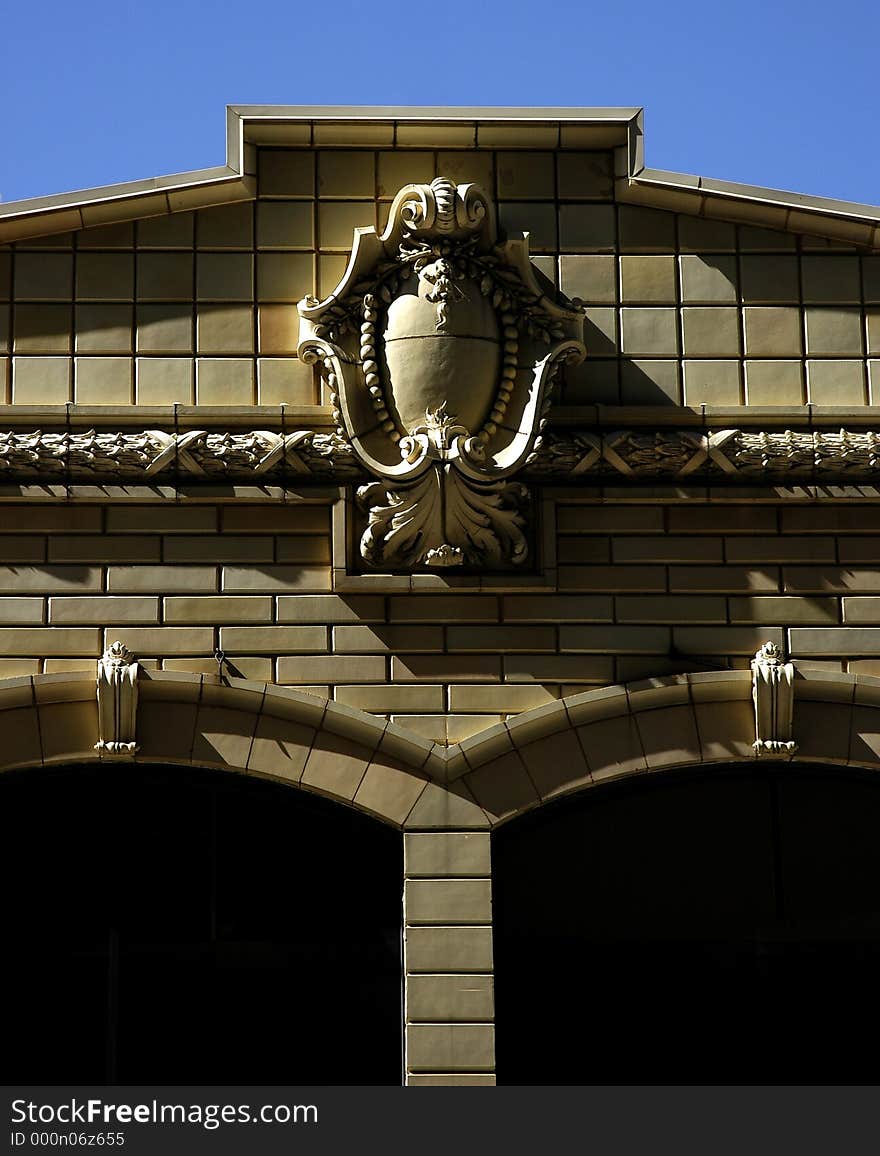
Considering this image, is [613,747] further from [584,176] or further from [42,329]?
[42,329]

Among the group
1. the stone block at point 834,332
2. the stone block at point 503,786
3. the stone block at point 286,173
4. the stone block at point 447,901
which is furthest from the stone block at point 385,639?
the stone block at point 834,332

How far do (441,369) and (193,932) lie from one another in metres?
5.67

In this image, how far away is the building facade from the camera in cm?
1820

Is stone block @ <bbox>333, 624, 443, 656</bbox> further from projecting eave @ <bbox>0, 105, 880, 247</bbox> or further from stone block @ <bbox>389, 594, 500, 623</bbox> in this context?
projecting eave @ <bbox>0, 105, 880, 247</bbox>

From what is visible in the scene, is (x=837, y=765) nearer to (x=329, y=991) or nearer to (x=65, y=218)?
(x=329, y=991)

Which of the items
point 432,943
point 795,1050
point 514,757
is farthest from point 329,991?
point 795,1050

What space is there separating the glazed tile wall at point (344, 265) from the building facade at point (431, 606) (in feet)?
0.13

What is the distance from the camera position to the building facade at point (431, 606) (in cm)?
1820

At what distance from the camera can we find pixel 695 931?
18.6 metres

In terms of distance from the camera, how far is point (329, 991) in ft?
59.8

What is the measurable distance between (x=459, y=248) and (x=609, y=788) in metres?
5.25

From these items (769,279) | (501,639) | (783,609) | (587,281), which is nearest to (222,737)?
(501,639)

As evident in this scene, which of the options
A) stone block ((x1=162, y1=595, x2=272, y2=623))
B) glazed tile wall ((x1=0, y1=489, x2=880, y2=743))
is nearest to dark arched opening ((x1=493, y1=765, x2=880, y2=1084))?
glazed tile wall ((x1=0, y1=489, x2=880, y2=743))

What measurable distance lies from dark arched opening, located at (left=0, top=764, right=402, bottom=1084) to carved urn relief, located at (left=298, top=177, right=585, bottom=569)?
9.05 feet
